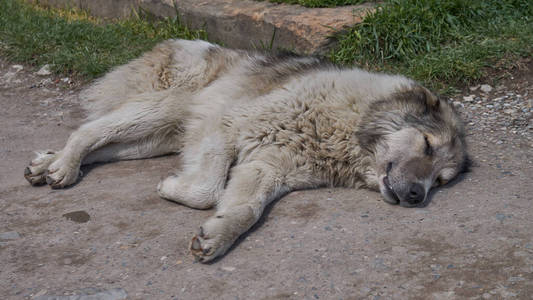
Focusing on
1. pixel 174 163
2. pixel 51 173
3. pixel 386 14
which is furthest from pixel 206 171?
pixel 386 14

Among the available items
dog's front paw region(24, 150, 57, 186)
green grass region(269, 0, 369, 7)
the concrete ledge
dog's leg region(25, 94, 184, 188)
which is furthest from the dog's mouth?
green grass region(269, 0, 369, 7)

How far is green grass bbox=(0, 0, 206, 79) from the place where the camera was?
21.6 ft

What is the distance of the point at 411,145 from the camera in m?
3.85

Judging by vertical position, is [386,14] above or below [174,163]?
above

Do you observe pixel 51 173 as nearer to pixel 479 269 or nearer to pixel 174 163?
pixel 174 163

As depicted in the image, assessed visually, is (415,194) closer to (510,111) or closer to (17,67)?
(510,111)

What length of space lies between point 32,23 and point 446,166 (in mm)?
5728

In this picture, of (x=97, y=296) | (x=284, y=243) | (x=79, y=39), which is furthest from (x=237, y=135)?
(x=79, y=39)

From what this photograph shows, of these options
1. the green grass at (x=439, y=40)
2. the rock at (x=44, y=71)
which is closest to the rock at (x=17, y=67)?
the rock at (x=44, y=71)

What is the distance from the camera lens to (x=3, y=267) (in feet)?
10.1

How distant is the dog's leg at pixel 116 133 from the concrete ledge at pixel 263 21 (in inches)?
83.9

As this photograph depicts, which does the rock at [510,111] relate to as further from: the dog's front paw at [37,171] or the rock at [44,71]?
the rock at [44,71]

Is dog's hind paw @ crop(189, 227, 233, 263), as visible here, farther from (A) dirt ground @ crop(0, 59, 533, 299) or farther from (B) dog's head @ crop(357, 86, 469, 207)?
(B) dog's head @ crop(357, 86, 469, 207)

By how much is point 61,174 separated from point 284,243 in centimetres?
183
